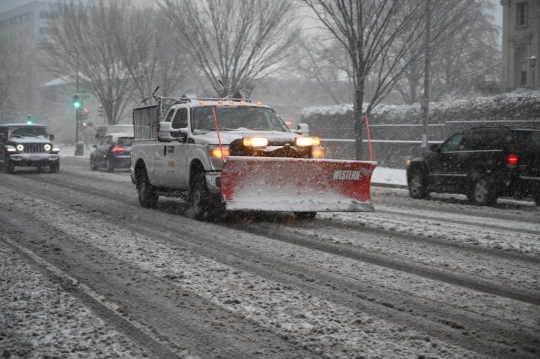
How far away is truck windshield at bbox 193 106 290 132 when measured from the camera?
11.9 m

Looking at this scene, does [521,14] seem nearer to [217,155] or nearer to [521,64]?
[521,64]

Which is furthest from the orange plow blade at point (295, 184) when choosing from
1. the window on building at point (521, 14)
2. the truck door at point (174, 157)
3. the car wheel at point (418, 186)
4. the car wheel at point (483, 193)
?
the window on building at point (521, 14)

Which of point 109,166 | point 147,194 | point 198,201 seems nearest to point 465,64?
point 109,166

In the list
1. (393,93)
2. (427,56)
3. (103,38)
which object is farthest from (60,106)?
(427,56)

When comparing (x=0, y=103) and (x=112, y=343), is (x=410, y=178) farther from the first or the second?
(x=0, y=103)

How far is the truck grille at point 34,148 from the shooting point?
25.7 m

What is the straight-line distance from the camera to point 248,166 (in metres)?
10.3

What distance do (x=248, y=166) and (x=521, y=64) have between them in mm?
33373

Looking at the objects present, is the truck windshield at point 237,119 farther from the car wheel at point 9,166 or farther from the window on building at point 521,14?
the window on building at point 521,14

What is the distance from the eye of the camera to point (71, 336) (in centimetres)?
491

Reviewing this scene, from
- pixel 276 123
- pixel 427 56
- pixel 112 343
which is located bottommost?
pixel 112 343

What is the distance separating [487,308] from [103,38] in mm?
34830

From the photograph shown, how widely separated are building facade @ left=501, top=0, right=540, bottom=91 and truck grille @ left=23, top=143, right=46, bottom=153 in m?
25.4

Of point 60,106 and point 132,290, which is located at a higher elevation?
point 60,106
